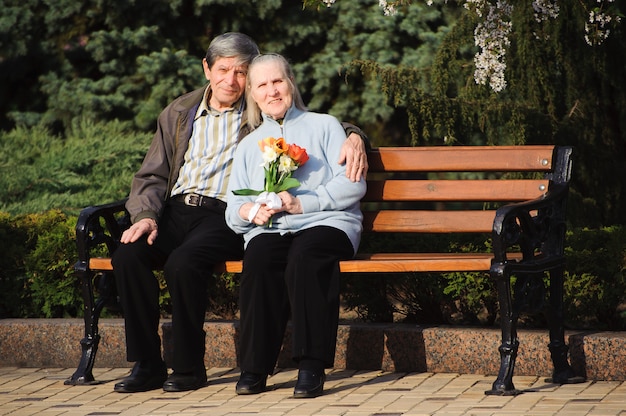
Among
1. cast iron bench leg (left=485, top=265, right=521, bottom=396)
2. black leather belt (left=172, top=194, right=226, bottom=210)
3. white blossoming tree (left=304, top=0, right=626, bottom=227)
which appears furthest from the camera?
white blossoming tree (left=304, top=0, right=626, bottom=227)

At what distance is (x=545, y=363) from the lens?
5.52 meters

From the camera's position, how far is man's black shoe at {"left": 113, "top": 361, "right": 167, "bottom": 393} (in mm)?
5531

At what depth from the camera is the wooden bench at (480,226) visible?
521cm

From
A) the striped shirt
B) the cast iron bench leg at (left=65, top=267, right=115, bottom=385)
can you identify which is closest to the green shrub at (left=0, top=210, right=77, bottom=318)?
the cast iron bench leg at (left=65, top=267, right=115, bottom=385)

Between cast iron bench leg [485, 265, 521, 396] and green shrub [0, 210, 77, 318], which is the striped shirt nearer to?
green shrub [0, 210, 77, 318]

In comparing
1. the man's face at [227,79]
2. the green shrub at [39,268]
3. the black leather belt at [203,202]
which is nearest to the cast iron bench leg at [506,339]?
the black leather belt at [203,202]

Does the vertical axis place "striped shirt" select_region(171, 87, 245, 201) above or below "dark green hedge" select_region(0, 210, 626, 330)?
above

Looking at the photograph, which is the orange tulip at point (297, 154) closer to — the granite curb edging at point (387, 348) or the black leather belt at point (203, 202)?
the black leather belt at point (203, 202)

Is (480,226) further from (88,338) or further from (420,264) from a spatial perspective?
(88,338)

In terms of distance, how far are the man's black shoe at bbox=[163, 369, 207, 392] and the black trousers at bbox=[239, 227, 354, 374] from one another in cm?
29

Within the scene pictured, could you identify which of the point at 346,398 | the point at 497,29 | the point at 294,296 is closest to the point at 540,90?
the point at 497,29

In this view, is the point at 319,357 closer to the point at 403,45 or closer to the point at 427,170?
the point at 427,170

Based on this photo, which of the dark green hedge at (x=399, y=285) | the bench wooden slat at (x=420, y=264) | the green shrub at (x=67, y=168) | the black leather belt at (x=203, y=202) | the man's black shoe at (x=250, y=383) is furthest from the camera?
the green shrub at (x=67, y=168)

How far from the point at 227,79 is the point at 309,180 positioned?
0.75 m
